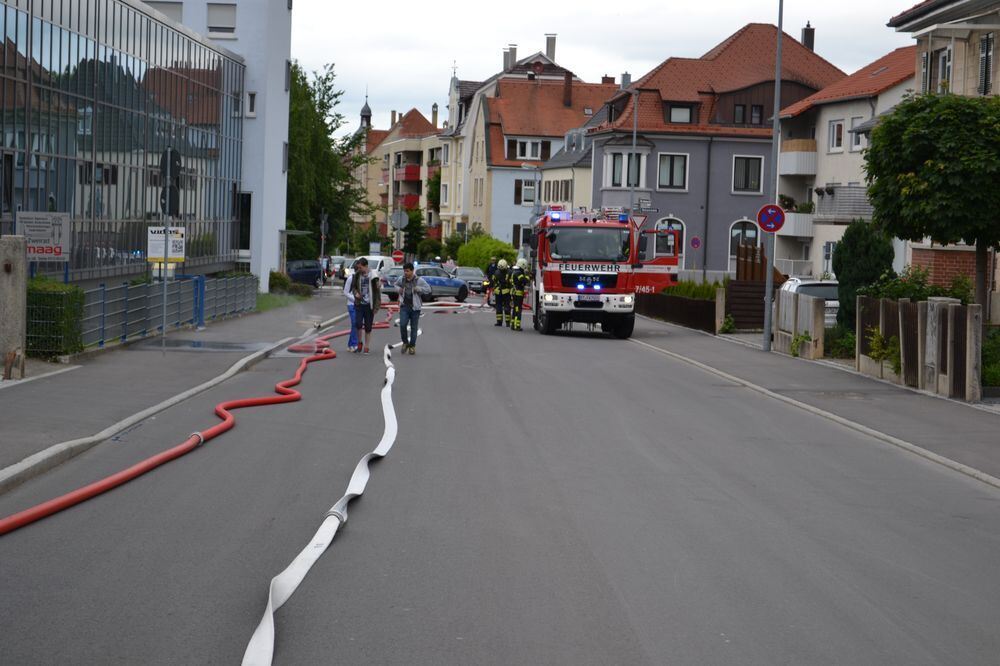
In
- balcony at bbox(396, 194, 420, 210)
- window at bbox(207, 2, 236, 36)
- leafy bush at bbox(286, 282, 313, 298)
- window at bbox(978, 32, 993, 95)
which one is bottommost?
leafy bush at bbox(286, 282, 313, 298)

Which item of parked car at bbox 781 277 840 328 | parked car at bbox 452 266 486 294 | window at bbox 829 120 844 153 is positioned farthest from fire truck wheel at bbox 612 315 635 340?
parked car at bbox 452 266 486 294

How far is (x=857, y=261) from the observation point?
85.3 ft

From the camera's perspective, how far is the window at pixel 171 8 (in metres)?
53.5

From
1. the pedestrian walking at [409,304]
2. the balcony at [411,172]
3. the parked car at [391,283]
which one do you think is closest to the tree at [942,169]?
the pedestrian walking at [409,304]

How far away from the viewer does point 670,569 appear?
7633mm

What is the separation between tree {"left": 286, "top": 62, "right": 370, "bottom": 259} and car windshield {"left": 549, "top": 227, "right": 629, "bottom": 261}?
112ft

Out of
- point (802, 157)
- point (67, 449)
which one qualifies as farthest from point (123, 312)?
point (802, 157)

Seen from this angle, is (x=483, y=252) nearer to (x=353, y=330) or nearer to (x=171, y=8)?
(x=171, y=8)

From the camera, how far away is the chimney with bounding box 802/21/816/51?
8288 centimetres

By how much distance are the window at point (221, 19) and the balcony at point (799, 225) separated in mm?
25400

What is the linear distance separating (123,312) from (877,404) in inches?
499

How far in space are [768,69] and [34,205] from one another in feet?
173

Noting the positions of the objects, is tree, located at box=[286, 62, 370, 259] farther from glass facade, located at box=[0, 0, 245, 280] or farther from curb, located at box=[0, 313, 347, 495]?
curb, located at box=[0, 313, 347, 495]

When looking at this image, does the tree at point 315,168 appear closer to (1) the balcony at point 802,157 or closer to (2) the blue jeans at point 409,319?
(1) the balcony at point 802,157
